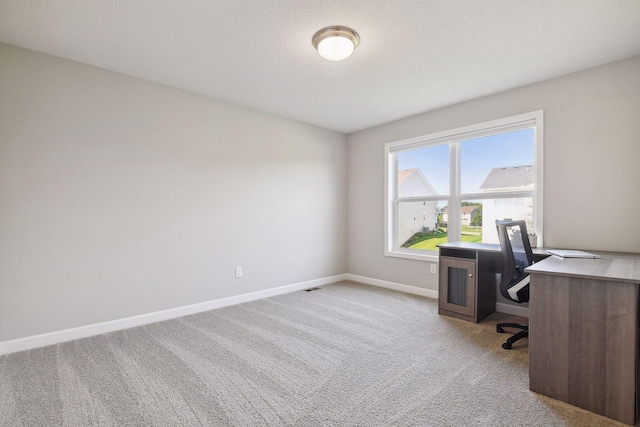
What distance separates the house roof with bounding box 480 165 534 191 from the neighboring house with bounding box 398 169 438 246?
0.72 meters

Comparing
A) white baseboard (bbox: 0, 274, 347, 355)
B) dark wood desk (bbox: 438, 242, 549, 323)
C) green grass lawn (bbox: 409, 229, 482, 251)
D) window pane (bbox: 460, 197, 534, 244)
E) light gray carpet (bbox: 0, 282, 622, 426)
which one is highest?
window pane (bbox: 460, 197, 534, 244)

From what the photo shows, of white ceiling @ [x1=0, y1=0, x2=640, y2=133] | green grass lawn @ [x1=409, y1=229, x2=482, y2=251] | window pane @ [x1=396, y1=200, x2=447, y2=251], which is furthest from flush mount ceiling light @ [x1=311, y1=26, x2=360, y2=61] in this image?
green grass lawn @ [x1=409, y1=229, x2=482, y2=251]

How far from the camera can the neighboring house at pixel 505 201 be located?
328cm

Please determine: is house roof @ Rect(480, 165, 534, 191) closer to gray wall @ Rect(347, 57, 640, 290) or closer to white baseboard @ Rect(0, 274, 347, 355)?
gray wall @ Rect(347, 57, 640, 290)

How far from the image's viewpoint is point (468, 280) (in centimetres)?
315

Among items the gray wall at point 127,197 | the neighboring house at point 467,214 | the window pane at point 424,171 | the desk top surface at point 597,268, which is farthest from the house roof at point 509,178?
the gray wall at point 127,197

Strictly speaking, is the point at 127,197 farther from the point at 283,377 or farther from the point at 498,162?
the point at 498,162

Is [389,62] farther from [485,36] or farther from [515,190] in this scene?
[515,190]

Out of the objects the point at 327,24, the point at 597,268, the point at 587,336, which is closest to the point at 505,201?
the point at 597,268

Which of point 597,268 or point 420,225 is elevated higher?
point 420,225

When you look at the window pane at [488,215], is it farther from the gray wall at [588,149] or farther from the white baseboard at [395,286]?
the white baseboard at [395,286]

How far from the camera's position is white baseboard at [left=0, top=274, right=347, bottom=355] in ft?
8.07

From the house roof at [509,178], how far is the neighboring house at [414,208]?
2.36 ft

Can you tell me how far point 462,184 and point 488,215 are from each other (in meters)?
0.50
